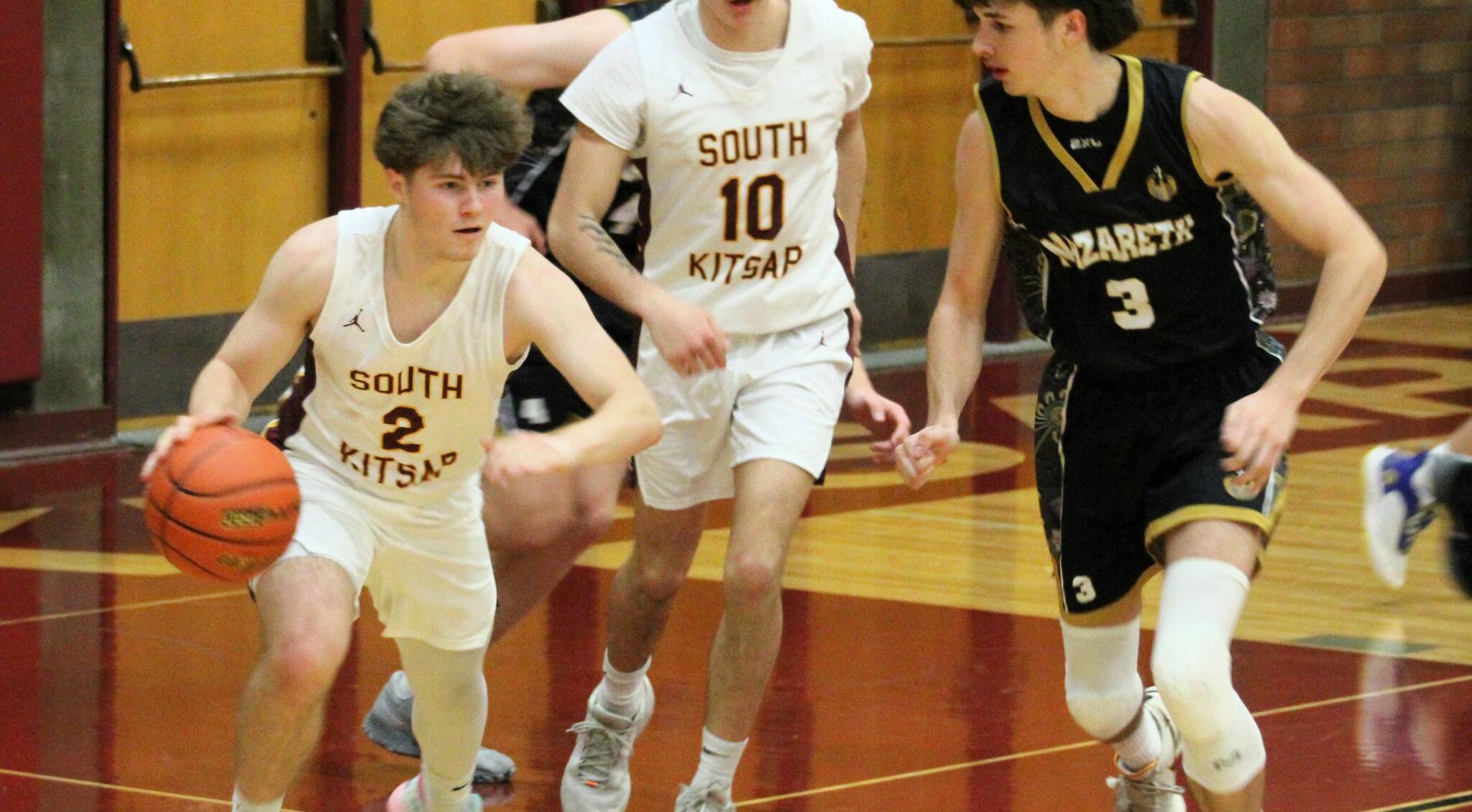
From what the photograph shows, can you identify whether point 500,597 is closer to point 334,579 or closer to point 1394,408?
point 334,579

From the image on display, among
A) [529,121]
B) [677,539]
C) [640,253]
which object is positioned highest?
[529,121]

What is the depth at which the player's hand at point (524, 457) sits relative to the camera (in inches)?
144

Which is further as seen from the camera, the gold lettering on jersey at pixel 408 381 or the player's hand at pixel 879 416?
the player's hand at pixel 879 416

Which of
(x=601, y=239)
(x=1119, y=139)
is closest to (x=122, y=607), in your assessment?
(x=601, y=239)

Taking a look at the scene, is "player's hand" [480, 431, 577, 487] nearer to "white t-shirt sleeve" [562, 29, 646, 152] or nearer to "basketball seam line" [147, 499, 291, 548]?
"basketball seam line" [147, 499, 291, 548]

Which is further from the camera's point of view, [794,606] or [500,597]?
[794,606]

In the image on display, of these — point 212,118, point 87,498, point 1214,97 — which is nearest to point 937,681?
point 1214,97

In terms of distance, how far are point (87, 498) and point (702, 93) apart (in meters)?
3.93

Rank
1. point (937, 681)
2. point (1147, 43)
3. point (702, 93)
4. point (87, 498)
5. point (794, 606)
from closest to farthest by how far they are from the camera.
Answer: point (702, 93), point (937, 681), point (794, 606), point (87, 498), point (1147, 43)

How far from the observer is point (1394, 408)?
10.1 meters

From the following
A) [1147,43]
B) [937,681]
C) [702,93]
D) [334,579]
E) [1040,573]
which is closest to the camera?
[334,579]

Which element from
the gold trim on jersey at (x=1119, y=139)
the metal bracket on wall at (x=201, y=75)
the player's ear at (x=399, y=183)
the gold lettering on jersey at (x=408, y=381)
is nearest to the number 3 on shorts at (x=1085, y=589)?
the gold trim on jersey at (x=1119, y=139)

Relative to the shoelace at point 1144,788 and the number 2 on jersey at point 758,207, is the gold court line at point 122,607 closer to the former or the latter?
the number 2 on jersey at point 758,207

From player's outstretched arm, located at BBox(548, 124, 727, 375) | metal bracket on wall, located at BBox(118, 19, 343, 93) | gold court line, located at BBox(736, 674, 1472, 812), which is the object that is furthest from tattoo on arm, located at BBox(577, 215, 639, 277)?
metal bracket on wall, located at BBox(118, 19, 343, 93)
